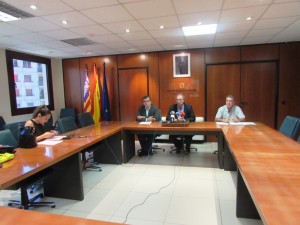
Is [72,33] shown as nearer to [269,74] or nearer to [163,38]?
[163,38]

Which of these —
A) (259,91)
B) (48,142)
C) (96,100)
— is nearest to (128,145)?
(48,142)

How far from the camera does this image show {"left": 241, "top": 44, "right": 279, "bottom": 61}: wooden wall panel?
16.1 feet

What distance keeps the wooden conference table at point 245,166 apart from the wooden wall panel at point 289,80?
7.55 feet

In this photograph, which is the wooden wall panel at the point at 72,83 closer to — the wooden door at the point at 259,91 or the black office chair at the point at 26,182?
the black office chair at the point at 26,182

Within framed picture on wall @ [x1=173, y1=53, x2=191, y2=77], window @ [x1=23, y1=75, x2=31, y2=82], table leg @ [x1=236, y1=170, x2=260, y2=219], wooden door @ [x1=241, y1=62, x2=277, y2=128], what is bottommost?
table leg @ [x1=236, y1=170, x2=260, y2=219]

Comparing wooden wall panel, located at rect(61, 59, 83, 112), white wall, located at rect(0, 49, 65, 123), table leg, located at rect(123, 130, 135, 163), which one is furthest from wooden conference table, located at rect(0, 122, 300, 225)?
wooden wall panel, located at rect(61, 59, 83, 112)

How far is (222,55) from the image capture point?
17.0ft

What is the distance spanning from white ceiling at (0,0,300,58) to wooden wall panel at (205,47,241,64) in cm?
32

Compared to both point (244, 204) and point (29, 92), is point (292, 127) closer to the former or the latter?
point (244, 204)

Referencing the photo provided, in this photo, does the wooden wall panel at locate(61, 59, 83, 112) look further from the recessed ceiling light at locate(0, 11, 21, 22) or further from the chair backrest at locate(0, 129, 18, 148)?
the chair backrest at locate(0, 129, 18, 148)

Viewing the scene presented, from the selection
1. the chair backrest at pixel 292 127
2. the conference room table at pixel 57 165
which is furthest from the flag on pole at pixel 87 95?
the chair backrest at pixel 292 127

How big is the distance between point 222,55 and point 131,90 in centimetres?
254

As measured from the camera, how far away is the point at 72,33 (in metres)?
3.68

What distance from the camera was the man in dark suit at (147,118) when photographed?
448 cm
